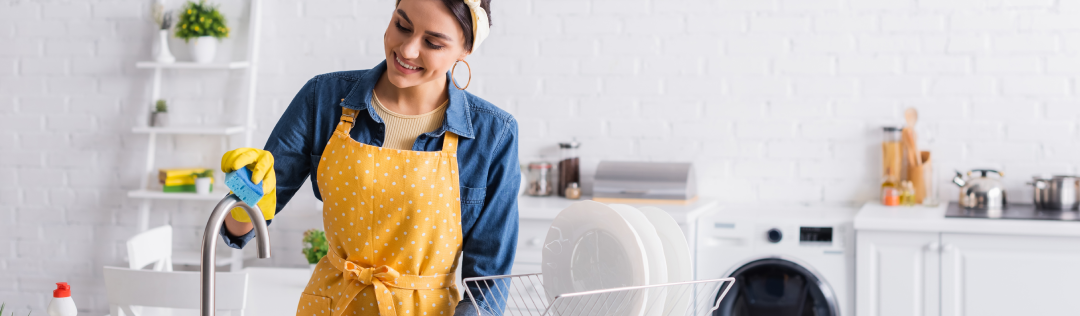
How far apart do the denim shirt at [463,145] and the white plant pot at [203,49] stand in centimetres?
218

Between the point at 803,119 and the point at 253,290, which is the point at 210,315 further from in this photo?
the point at 803,119

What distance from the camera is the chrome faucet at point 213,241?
0.91 metres

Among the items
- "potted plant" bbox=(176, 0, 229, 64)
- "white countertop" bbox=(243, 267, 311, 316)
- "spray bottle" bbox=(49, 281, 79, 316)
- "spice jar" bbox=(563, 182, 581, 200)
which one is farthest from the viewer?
"potted plant" bbox=(176, 0, 229, 64)

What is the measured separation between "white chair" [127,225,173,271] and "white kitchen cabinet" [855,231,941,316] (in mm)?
2227

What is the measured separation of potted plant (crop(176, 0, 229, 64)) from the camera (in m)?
3.35

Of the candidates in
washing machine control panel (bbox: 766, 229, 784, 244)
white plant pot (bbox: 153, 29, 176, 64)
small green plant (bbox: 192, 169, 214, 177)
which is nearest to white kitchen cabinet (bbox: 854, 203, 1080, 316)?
washing machine control panel (bbox: 766, 229, 784, 244)

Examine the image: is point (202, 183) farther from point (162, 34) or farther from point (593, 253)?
point (593, 253)

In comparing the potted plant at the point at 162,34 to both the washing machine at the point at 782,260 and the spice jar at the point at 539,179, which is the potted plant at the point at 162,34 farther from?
the washing machine at the point at 782,260

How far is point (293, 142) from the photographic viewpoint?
4.65ft

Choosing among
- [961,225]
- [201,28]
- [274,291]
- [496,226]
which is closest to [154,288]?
[274,291]

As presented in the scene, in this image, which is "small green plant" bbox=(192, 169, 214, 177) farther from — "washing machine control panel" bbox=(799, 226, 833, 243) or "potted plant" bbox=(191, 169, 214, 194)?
"washing machine control panel" bbox=(799, 226, 833, 243)

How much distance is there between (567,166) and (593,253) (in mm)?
2079

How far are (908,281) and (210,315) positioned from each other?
234cm

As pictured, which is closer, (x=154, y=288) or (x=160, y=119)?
(x=154, y=288)
